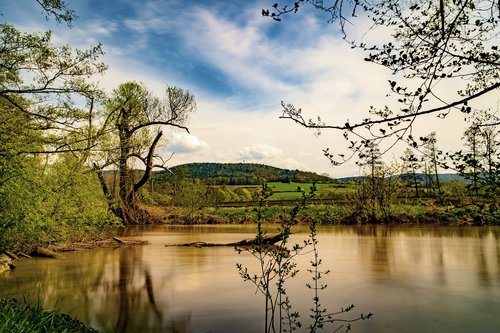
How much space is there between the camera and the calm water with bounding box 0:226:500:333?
221 inches

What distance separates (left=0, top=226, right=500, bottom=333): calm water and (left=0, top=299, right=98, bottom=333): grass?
0.47m

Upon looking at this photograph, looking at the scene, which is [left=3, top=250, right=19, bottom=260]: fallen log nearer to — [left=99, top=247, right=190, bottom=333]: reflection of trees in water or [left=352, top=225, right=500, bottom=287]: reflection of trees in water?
[left=99, top=247, right=190, bottom=333]: reflection of trees in water

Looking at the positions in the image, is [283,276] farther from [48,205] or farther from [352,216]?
[352,216]

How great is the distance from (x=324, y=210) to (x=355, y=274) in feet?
59.4

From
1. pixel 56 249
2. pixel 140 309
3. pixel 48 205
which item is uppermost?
pixel 48 205

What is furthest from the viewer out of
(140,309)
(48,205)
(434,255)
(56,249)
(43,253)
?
(56,249)

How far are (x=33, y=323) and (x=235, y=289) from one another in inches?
151

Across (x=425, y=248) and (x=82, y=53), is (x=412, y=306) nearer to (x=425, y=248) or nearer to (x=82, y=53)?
(x=82, y=53)

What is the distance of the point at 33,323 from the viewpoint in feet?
14.5

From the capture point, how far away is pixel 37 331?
4.03 meters

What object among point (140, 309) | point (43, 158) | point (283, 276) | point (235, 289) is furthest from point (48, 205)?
point (283, 276)

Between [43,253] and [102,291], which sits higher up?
[43,253]

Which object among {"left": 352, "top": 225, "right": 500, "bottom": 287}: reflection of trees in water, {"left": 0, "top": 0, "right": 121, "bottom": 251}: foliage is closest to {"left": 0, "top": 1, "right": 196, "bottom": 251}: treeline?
{"left": 0, "top": 0, "right": 121, "bottom": 251}: foliage

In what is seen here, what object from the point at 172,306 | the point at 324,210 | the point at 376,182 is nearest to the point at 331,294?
the point at 172,306
